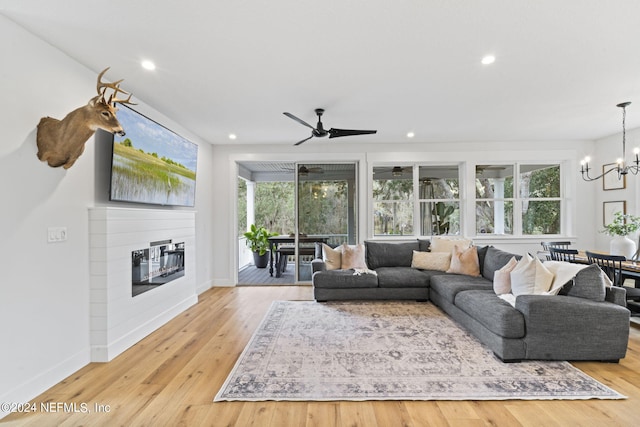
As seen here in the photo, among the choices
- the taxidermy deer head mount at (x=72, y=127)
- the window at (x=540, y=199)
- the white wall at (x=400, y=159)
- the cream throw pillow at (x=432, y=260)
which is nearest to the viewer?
the taxidermy deer head mount at (x=72, y=127)

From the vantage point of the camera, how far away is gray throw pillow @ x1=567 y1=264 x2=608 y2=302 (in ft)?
9.00

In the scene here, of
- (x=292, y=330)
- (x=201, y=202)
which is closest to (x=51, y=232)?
(x=292, y=330)

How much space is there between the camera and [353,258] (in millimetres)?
4887

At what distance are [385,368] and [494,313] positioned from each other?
110cm

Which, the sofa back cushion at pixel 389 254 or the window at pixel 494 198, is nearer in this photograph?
the sofa back cushion at pixel 389 254

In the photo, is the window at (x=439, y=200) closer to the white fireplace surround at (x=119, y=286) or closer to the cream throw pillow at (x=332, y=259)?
the cream throw pillow at (x=332, y=259)

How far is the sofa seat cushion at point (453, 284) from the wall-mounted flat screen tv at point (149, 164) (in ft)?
12.0

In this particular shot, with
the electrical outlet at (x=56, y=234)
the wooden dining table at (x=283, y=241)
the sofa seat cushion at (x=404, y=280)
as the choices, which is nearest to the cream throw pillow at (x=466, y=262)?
the sofa seat cushion at (x=404, y=280)

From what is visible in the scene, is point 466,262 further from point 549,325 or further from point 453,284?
point 549,325

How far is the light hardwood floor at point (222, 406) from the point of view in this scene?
1938 mm

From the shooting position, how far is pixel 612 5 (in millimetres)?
1971

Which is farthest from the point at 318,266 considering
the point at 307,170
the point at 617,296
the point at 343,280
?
the point at 617,296

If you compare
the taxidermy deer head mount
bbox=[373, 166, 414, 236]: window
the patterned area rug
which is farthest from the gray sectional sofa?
the taxidermy deer head mount

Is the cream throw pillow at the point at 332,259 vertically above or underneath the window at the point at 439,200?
underneath
